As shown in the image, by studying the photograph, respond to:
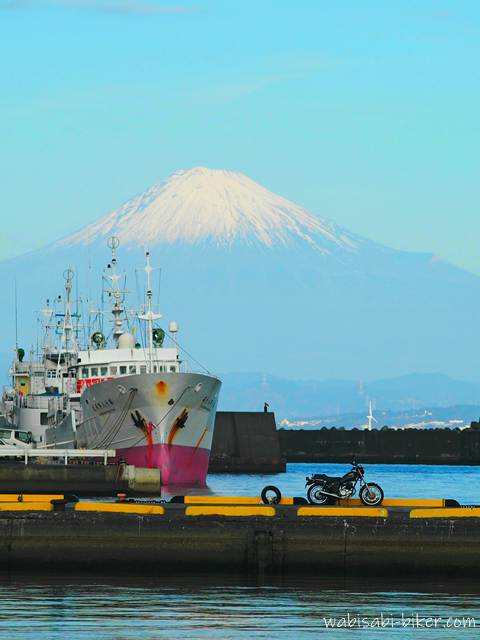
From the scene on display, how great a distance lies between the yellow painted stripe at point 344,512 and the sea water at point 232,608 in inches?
59.0

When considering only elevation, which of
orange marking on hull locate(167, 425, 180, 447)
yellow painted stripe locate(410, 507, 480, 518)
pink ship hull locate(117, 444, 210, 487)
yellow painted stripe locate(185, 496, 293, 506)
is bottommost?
yellow painted stripe locate(410, 507, 480, 518)

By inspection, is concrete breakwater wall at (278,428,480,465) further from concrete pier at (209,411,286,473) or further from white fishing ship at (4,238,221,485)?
white fishing ship at (4,238,221,485)

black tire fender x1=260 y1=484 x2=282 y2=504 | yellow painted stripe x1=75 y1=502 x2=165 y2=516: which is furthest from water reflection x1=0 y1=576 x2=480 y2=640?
black tire fender x1=260 y1=484 x2=282 y2=504

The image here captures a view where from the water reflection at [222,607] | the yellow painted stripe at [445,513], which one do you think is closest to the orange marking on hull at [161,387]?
the yellow painted stripe at [445,513]

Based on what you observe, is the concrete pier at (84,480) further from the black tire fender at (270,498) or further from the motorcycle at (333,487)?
the motorcycle at (333,487)

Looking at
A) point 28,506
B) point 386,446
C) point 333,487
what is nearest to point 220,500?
point 333,487

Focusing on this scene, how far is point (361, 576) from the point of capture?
34.1 metres

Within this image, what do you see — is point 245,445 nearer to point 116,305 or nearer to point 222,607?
point 116,305

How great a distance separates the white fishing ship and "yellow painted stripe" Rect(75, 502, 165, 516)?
40.6m

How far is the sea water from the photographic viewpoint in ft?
88.8

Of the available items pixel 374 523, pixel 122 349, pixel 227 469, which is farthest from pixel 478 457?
pixel 374 523

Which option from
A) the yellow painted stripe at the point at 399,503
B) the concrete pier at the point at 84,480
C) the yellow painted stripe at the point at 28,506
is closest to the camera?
the yellow painted stripe at the point at 28,506

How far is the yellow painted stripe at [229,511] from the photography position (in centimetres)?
3491

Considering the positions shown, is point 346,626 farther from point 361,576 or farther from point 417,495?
point 417,495
